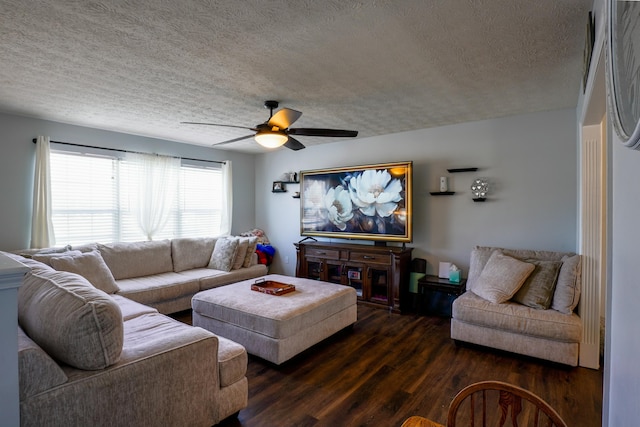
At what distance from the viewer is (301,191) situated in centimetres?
544

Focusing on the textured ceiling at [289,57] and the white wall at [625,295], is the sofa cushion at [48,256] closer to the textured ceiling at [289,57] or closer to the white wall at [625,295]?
the textured ceiling at [289,57]


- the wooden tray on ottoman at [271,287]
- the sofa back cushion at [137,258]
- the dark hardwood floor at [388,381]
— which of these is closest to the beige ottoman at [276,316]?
the wooden tray on ottoman at [271,287]

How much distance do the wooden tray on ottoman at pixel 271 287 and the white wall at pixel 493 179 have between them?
6.67 feet

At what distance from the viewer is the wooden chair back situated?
1052 mm

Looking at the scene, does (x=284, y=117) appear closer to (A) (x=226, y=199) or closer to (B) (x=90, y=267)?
(B) (x=90, y=267)

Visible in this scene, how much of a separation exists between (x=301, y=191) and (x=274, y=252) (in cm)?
138

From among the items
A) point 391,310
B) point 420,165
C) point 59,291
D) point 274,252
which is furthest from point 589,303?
point 274,252

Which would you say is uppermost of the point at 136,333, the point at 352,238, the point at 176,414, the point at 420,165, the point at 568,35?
the point at 568,35

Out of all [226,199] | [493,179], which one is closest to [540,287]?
[493,179]

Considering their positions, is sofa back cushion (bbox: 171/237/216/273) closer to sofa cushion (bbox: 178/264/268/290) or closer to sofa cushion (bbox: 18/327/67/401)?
sofa cushion (bbox: 178/264/268/290)

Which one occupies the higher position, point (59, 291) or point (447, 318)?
point (59, 291)

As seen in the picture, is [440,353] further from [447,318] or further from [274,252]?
[274,252]

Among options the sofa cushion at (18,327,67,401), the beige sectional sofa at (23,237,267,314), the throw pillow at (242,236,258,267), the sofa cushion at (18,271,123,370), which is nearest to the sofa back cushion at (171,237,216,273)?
the beige sectional sofa at (23,237,267,314)

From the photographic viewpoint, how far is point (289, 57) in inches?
92.7
